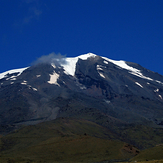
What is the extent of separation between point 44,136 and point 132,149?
171 feet

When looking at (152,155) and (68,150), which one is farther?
(68,150)

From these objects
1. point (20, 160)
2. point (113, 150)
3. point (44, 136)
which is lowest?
point (20, 160)

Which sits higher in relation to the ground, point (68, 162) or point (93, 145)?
point (93, 145)

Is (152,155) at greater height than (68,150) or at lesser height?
lesser

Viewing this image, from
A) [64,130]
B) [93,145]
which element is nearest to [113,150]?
[93,145]

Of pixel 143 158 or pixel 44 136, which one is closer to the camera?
pixel 143 158

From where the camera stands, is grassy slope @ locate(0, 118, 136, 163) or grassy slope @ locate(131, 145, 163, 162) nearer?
grassy slope @ locate(131, 145, 163, 162)

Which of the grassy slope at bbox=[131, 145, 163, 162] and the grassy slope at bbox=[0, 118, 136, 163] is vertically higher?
the grassy slope at bbox=[0, 118, 136, 163]

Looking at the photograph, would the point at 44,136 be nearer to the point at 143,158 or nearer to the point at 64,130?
the point at 64,130

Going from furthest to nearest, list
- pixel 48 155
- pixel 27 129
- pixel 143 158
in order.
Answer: pixel 27 129 → pixel 48 155 → pixel 143 158

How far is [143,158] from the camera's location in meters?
109

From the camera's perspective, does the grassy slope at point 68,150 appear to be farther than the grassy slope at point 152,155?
Yes

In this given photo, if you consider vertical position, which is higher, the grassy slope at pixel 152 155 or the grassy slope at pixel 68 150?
the grassy slope at pixel 68 150

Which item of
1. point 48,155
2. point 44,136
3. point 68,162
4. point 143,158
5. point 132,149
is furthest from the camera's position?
point 44,136
